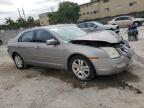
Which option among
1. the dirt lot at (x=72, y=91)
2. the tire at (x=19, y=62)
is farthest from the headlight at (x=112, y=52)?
the tire at (x=19, y=62)

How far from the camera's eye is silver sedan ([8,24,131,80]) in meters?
5.61

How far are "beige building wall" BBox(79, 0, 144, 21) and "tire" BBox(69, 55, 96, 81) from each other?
137 feet

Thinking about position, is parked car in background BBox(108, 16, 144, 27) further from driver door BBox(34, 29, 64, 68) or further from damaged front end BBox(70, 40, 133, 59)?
damaged front end BBox(70, 40, 133, 59)

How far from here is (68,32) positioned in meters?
6.94

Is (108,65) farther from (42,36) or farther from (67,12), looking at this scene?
(67,12)

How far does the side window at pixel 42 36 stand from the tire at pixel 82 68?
1104mm

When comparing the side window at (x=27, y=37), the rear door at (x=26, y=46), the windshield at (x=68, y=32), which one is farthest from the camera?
the side window at (x=27, y=37)

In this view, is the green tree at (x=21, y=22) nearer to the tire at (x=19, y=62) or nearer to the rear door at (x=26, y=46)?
the tire at (x=19, y=62)

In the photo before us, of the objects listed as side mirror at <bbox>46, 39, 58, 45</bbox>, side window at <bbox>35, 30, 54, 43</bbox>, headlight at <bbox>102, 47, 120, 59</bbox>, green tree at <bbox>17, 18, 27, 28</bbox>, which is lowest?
green tree at <bbox>17, 18, 27, 28</bbox>

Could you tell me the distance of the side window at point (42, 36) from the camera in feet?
22.6

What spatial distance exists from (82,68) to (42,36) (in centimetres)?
190

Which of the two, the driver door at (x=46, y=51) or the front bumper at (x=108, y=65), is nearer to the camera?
the front bumper at (x=108, y=65)

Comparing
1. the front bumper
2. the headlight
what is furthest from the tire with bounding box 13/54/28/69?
the headlight

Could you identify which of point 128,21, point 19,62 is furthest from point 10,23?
point 19,62
